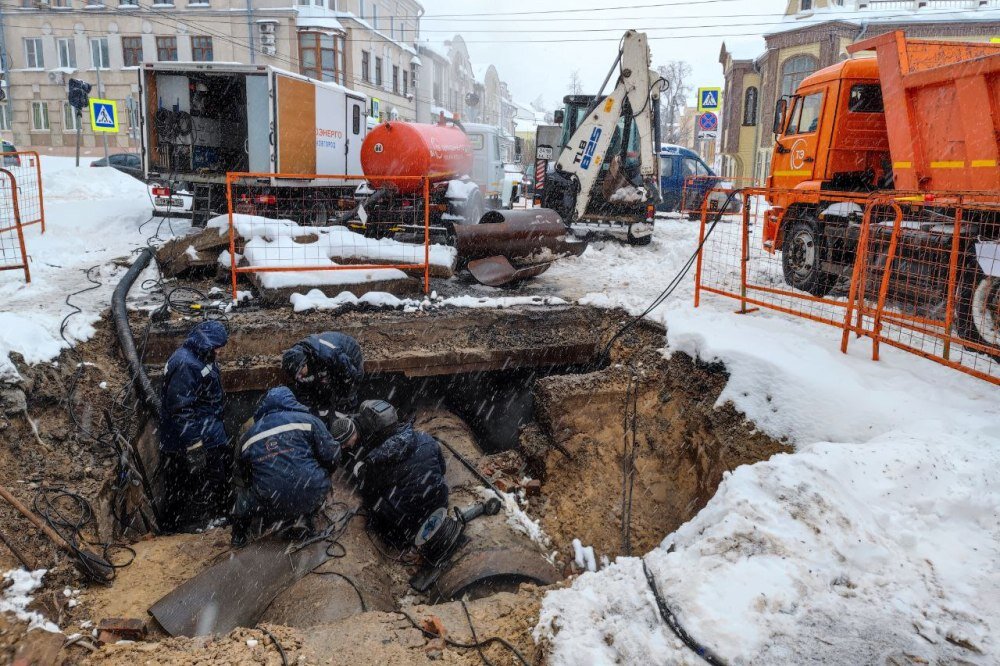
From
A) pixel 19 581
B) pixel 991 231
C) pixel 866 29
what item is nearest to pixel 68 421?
pixel 19 581

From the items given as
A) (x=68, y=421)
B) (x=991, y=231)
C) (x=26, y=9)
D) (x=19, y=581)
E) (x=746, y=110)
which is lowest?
(x=19, y=581)

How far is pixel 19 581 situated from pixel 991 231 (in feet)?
23.7

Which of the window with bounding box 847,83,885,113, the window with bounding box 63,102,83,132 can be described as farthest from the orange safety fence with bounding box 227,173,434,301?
the window with bounding box 63,102,83,132

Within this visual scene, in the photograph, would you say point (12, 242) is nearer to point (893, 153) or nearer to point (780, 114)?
point (780, 114)

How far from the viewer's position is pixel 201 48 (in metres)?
31.5

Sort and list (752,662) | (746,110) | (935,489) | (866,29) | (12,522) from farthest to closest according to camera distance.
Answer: (866,29) → (746,110) → (12,522) → (935,489) → (752,662)

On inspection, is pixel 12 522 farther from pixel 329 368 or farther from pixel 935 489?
pixel 935 489

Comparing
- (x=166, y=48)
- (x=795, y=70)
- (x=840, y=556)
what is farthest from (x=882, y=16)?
(x=166, y=48)

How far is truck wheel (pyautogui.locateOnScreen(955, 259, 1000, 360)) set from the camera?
513 cm

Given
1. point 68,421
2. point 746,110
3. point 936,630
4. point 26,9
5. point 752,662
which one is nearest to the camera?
point 752,662

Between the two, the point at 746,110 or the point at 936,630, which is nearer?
the point at 936,630

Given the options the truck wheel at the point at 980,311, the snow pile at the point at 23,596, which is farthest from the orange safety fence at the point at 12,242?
the truck wheel at the point at 980,311

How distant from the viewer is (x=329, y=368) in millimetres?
5750

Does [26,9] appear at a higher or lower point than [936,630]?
higher
